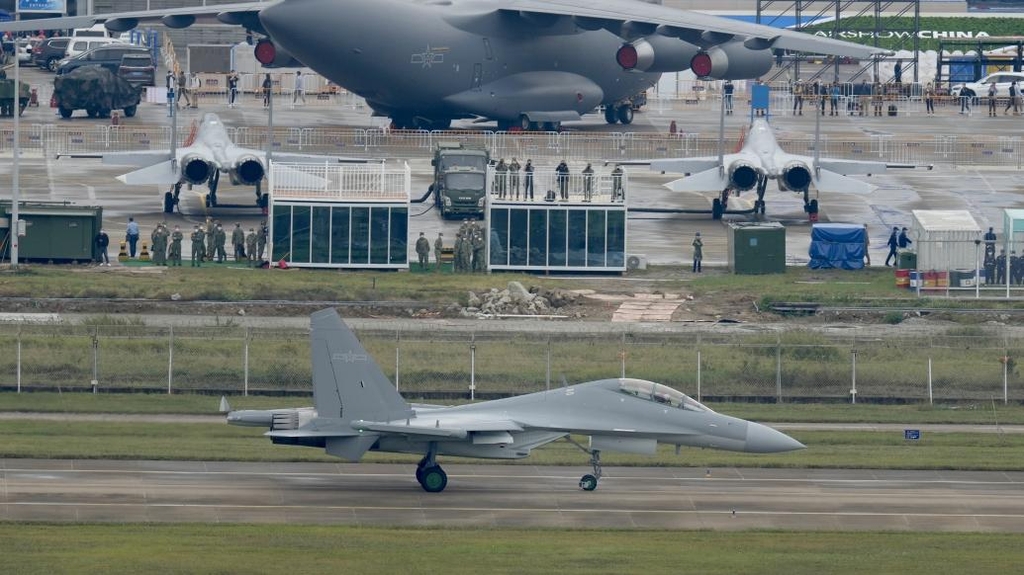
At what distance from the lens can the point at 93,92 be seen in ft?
249

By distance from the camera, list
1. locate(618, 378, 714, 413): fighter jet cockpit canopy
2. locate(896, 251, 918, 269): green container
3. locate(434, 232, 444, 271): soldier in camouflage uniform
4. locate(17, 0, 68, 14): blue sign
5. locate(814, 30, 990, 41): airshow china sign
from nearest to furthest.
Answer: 1. locate(618, 378, 714, 413): fighter jet cockpit canopy
2. locate(896, 251, 918, 269): green container
3. locate(434, 232, 444, 271): soldier in camouflage uniform
4. locate(17, 0, 68, 14): blue sign
5. locate(814, 30, 990, 41): airshow china sign

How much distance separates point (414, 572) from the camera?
914 inches

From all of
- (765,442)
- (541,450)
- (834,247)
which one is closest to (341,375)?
(541,450)

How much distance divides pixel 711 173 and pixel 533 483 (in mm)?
29888

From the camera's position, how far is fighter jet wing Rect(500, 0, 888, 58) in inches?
2494

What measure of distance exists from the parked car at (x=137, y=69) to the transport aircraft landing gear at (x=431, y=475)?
60262 mm

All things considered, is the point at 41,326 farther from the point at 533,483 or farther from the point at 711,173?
the point at 711,173

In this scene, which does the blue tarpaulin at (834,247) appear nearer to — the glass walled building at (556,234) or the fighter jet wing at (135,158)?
the glass walled building at (556,234)

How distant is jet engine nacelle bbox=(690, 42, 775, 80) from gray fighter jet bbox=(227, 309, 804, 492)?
123 feet

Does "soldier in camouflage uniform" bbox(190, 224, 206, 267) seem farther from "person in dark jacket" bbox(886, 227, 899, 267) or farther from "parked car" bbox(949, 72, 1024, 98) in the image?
"parked car" bbox(949, 72, 1024, 98)

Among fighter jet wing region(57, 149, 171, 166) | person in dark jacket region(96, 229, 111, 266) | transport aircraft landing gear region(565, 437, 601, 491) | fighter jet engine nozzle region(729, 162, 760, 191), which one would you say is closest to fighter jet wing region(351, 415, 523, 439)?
transport aircraft landing gear region(565, 437, 601, 491)

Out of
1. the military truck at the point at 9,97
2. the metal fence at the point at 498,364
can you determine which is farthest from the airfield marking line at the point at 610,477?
the military truck at the point at 9,97

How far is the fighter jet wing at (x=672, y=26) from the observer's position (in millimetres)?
63344

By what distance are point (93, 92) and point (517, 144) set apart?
19.1 metres
